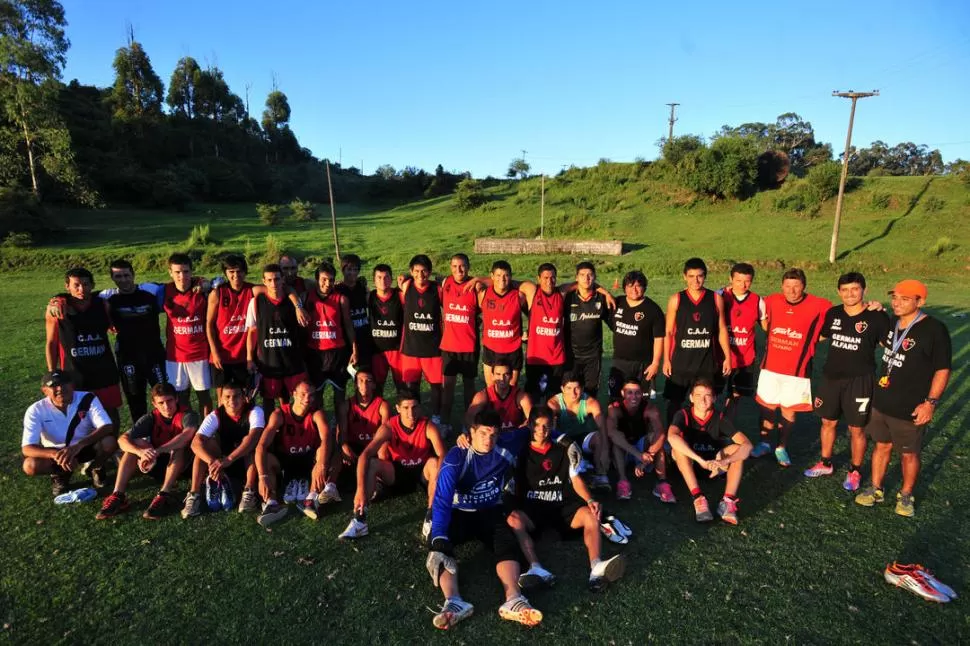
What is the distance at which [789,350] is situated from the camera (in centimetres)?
551

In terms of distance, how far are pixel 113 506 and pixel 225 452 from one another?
3.05 feet

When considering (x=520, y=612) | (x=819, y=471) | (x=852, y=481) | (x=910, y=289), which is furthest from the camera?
(x=819, y=471)

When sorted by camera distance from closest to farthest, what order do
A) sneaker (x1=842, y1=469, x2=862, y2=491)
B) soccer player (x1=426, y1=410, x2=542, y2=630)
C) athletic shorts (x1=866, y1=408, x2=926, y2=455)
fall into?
soccer player (x1=426, y1=410, x2=542, y2=630), athletic shorts (x1=866, y1=408, x2=926, y2=455), sneaker (x1=842, y1=469, x2=862, y2=491)

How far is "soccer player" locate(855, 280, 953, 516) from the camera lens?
4.50 meters

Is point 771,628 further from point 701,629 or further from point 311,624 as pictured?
point 311,624

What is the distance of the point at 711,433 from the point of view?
486 centimetres

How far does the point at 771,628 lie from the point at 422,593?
225cm

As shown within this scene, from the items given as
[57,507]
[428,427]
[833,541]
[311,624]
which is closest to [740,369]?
[833,541]

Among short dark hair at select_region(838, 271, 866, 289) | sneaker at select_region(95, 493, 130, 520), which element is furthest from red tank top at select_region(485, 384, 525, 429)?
short dark hair at select_region(838, 271, 866, 289)

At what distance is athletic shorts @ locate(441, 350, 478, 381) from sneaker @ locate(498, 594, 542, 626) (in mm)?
3127

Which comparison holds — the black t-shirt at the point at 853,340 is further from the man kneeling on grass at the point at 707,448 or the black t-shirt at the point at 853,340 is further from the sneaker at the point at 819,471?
the man kneeling on grass at the point at 707,448

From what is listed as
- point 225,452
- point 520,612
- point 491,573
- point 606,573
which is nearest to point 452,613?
point 520,612

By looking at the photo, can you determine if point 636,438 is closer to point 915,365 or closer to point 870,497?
point 870,497

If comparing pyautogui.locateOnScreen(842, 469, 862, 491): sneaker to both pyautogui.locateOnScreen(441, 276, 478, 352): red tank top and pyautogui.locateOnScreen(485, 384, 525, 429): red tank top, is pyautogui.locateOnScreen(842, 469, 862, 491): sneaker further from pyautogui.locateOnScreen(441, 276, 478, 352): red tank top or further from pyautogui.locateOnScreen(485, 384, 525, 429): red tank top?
pyautogui.locateOnScreen(441, 276, 478, 352): red tank top
